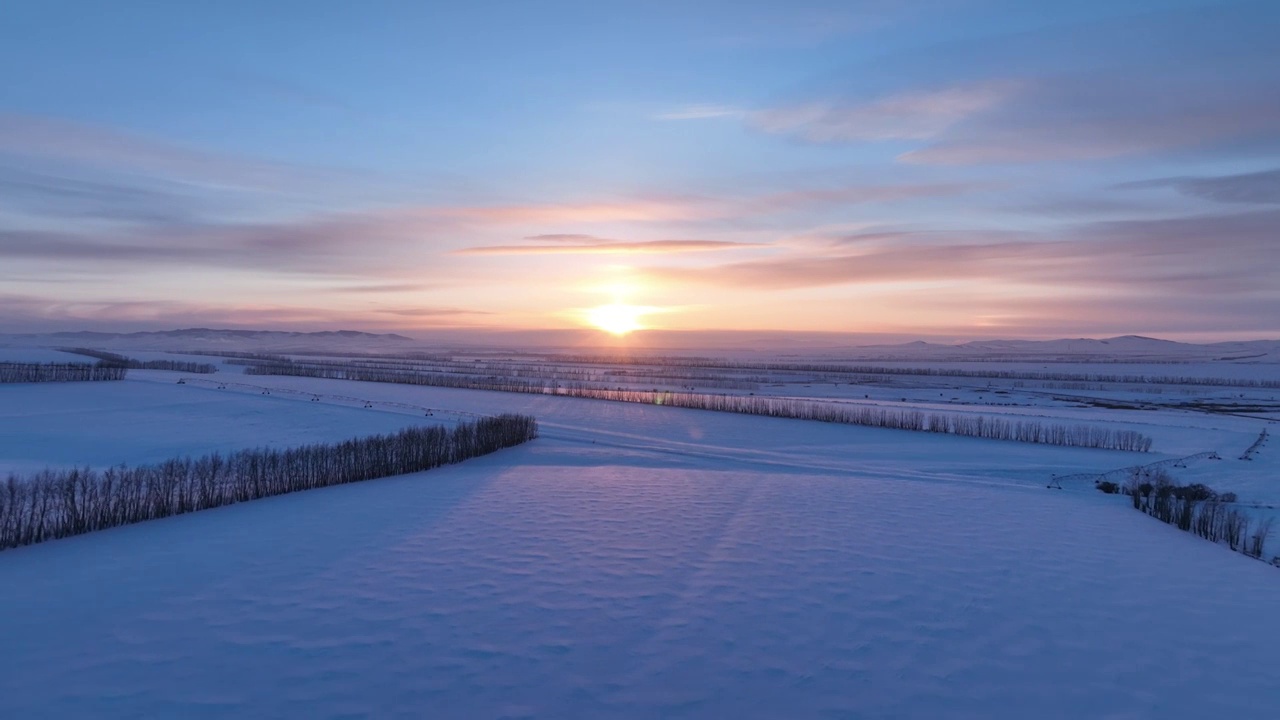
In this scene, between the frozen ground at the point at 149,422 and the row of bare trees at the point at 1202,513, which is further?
the frozen ground at the point at 149,422

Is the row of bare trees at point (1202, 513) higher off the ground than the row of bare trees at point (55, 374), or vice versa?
the row of bare trees at point (55, 374)

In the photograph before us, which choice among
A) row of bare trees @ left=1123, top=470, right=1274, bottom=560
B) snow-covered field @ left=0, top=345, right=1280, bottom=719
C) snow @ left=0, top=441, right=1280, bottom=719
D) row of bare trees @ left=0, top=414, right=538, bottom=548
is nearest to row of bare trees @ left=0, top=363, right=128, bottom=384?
snow-covered field @ left=0, top=345, right=1280, bottom=719

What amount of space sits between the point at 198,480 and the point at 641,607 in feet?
A: 36.7

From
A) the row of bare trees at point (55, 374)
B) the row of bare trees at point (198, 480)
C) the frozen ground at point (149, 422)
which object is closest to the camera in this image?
the row of bare trees at point (198, 480)

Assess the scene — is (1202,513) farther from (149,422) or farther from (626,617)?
(149,422)

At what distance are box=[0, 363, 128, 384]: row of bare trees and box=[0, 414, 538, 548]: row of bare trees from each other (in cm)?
2815

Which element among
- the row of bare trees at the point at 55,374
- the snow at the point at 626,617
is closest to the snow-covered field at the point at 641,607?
the snow at the point at 626,617

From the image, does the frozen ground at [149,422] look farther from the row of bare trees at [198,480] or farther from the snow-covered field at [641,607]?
the row of bare trees at [198,480]

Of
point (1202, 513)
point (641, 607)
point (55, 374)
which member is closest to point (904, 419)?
point (1202, 513)

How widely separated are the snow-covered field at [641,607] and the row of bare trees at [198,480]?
1.70 ft

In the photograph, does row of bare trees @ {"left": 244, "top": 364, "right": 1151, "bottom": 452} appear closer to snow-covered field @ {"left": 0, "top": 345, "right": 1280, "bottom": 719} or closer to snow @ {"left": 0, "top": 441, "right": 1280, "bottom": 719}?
snow-covered field @ {"left": 0, "top": 345, "right": 1280, "bottom": 719}

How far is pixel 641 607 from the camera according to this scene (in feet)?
27.0

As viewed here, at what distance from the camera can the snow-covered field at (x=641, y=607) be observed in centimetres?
Result: 625

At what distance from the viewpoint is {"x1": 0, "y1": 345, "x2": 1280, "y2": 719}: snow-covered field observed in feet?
20.5
